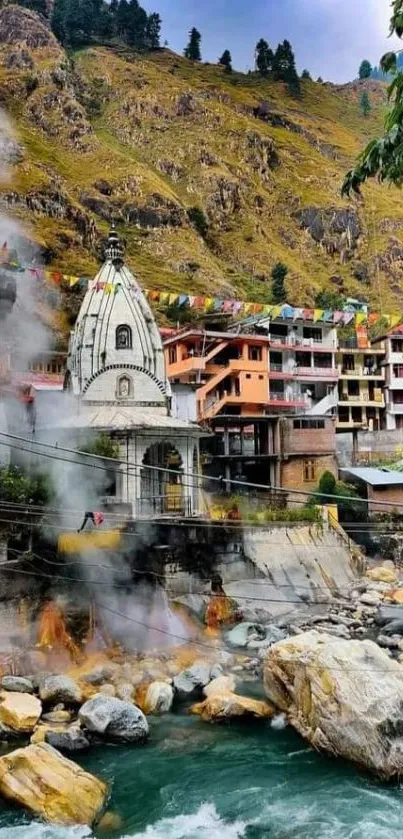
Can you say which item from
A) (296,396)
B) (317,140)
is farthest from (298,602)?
(317,140)

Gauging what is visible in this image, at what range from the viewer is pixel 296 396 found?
4091 cm

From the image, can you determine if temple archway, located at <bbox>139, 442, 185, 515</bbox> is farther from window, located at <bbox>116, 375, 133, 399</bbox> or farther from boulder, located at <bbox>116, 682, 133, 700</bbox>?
boulder, located at <bbox>116, 682, 133, 700</bbox>

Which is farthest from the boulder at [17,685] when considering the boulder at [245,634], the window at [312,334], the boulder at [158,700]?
the window at [312,334]

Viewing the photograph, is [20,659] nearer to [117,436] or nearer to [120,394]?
[117,436]

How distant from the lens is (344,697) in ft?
43.4

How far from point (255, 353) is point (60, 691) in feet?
86.9

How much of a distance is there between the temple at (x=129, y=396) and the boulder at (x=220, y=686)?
790 cm

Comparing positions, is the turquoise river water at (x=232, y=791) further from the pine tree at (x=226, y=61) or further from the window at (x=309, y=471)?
the pine tree at (x=226, y=61)

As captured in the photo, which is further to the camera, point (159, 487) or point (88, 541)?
point (159, 487)

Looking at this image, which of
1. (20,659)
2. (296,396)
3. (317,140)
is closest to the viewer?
(20,659)

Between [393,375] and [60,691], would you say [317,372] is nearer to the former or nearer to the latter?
[393,375]

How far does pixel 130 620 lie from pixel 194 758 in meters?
6.53

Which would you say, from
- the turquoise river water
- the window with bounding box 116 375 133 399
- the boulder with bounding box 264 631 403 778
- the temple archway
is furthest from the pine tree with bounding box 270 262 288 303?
the turquoise river water

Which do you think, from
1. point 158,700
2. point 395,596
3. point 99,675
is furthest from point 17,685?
point 395,596
